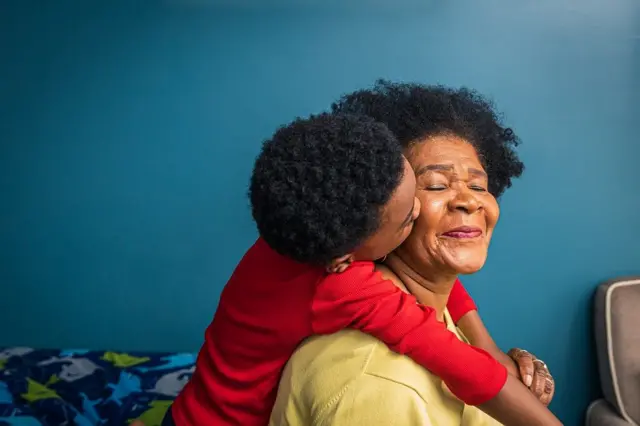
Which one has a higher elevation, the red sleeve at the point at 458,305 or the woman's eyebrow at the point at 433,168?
the woman's eyebrow at the point at 433,168

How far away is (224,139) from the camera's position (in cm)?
231

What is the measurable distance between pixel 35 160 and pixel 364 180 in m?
2.02

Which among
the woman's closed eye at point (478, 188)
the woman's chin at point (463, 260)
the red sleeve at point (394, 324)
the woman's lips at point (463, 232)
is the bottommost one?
the red sleeve at point (394, 324)

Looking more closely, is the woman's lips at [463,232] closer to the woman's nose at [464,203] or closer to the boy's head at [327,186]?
the woman's nose at [464,203]

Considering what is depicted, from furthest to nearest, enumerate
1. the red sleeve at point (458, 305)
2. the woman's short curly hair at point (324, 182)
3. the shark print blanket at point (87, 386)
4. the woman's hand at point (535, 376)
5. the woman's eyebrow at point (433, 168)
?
the shark print blanket at point (87, 386) < the red sleeve at point (458, 305) < the woman's hand at point (535, 376) < the woman's eyebrow at point (433, 168) < the woman's short curly hair at point (324, 182)

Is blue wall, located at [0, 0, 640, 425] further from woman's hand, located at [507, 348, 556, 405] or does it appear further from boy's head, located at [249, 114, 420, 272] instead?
boy's head, located at [249, 114, 420, 272]

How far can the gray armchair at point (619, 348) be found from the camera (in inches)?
87.7

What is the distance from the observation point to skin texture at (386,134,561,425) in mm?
959

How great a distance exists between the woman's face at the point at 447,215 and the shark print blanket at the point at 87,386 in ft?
3.69

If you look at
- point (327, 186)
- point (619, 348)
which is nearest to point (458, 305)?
point (327, 186)

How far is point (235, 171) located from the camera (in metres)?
2.34

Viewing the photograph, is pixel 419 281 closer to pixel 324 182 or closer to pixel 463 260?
pixel 463 260

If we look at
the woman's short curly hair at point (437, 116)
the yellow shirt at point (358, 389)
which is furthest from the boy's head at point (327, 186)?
the woman's short curly hair at point (437, 116)

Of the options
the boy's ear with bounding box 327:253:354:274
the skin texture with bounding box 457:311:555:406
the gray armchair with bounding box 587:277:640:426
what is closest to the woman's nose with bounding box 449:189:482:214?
the boy's ear with bounding box 327:253:354:274
